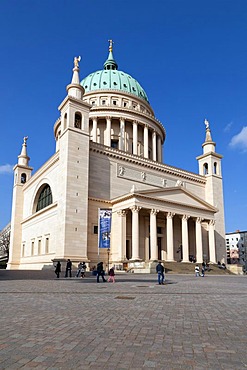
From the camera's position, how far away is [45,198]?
2114 inches

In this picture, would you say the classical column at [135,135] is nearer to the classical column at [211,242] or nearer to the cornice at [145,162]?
the cornice at [145,162]

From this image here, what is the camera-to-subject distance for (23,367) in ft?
15.0

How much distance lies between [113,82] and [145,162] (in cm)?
2575

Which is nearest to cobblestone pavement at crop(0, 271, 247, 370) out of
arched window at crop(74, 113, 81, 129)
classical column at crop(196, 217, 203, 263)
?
arched window at crop(74, 113, 81, 129)

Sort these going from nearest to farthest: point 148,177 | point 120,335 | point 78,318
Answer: point 120,335 → point 78,318 → point 148,177

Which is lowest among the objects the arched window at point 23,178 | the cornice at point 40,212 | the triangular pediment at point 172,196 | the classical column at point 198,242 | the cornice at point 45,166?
the classical column at point 198,242

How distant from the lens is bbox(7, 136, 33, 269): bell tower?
60219 mm

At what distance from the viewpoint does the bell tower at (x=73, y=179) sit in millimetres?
39812

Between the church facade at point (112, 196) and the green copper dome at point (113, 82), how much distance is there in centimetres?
41

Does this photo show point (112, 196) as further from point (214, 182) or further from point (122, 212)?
point (214, 182)

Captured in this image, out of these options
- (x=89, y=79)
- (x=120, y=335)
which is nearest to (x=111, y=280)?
(x=120, y=335)

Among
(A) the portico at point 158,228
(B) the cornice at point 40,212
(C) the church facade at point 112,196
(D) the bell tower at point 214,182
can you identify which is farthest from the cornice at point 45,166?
(D) the bell tower at point 214,182

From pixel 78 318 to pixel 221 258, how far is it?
172 feet

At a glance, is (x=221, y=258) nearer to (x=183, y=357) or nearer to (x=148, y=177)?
(x=148, y=177)
